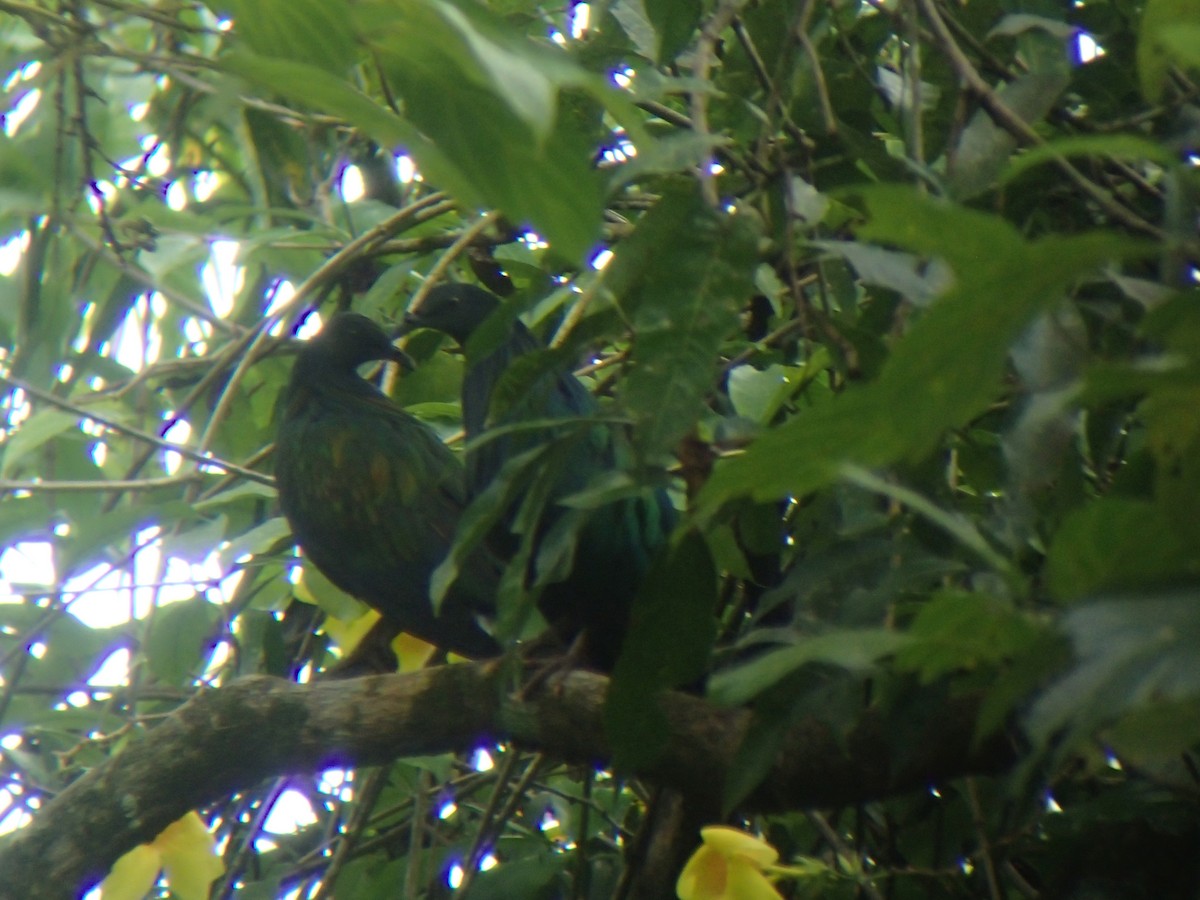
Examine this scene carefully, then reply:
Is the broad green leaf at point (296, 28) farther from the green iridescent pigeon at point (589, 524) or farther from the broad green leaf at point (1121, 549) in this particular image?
the green iridescent pigeon at point (589, 524)

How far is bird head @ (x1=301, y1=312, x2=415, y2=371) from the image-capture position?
3352 mm

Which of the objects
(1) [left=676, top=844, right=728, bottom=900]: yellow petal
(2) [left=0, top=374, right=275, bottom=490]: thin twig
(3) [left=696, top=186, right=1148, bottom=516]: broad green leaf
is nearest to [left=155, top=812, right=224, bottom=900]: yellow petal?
(2) [left=0, top=374, right=275, bottom=490]: thin twig

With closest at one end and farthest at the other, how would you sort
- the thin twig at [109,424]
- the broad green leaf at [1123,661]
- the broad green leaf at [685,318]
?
the broad green leaf at [1123,661], the broad green leaf at [685,318], the thin twig at [109,424]

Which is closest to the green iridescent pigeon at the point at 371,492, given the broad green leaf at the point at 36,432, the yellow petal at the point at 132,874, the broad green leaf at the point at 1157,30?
the broad green leaf at the point at 36,432

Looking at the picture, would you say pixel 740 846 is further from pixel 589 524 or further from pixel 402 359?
pixel 402 359

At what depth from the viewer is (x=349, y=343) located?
3.38 meters

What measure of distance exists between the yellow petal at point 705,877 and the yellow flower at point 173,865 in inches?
34.9

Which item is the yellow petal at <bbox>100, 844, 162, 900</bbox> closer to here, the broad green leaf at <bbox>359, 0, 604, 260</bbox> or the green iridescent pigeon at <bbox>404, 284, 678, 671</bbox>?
the green iridescent pigeon at <bbox>404, 284, 678, 671</bbox>

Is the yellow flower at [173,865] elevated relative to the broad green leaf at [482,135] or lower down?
lower down

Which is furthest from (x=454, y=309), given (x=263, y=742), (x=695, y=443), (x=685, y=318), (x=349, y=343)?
(x=685, y=318)

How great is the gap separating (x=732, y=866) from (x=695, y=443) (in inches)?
18.9

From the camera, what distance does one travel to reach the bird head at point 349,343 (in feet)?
11.0

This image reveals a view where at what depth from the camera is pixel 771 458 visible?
915 mm

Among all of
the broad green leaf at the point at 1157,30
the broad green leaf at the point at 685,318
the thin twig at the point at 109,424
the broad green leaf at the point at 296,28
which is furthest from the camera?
the thin twig at the point at 109,424
